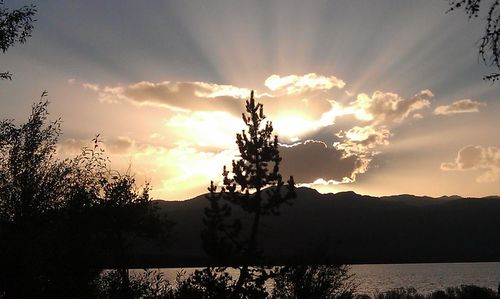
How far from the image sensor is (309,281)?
38062mm

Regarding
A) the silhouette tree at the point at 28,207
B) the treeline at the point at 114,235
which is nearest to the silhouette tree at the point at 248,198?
A: the treeline at the point at 114,235

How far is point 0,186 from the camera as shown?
29.1 meters

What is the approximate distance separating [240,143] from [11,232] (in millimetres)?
22197

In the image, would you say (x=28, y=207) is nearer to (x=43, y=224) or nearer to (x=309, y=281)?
(x=43, y=224)

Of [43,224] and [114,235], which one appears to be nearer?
[43,224]

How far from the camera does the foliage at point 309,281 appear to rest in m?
37.9

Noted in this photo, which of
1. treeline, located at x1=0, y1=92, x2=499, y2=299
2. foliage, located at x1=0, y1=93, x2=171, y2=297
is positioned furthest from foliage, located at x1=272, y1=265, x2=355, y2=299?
foliage, located at x1=0, y1=93, x2=171, y2=297

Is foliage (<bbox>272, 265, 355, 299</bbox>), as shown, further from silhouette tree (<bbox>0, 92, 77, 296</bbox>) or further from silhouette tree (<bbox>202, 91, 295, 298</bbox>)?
silhouette tree (<bbox>0, 92, 77, 296</bbox>)

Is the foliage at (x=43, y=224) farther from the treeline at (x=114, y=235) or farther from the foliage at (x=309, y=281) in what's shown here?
the foliage at (x=309, y=281)

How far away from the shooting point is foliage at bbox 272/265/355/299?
37875mm

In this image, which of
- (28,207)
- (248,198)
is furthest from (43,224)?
→ (248,198)

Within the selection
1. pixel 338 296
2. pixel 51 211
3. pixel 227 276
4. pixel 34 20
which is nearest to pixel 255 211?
pixel 227 276

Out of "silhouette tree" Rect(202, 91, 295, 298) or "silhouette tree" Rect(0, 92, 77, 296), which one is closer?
"silhouette tree" Rect(0, 92, 77, 296)

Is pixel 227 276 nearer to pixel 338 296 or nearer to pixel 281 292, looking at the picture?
pixel 281 292
